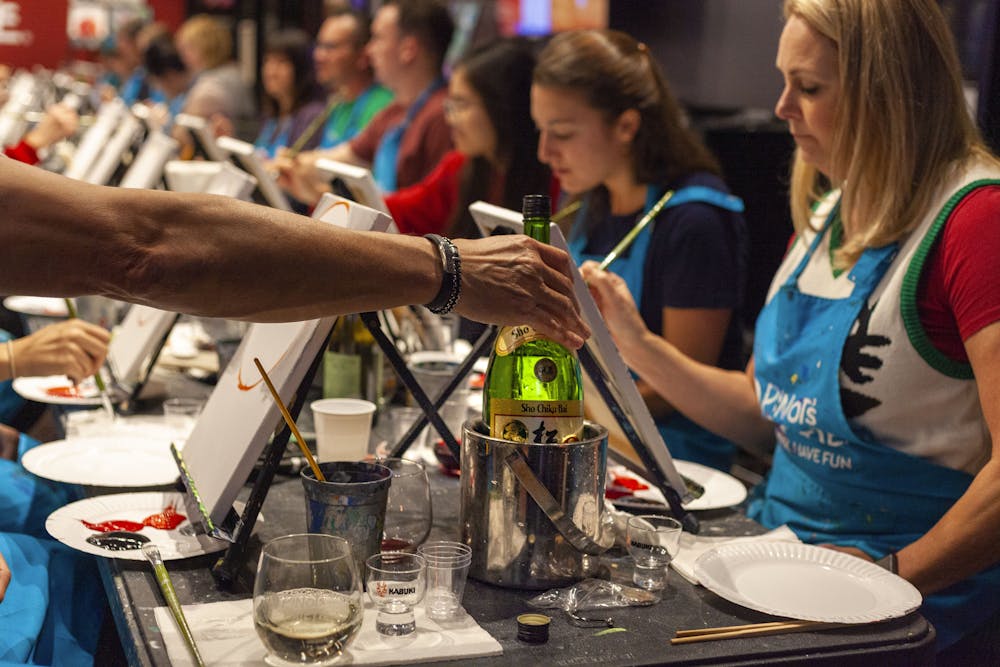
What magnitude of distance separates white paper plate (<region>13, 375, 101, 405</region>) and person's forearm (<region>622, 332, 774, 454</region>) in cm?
105

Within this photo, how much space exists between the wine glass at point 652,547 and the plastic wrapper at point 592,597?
0.07 feet

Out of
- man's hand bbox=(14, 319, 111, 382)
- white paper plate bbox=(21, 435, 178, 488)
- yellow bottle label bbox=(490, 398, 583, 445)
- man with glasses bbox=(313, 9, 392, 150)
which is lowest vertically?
white paper plate bbox=(21, 435, 178, 488)

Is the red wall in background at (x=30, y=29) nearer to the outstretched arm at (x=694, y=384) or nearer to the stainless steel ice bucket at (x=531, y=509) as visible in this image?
the outstretched arm at (x=694, y=384)

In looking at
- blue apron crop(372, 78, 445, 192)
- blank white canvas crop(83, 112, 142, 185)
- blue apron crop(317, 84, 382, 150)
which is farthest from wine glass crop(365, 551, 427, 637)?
blue apron crop(317, 84, 382, 150)

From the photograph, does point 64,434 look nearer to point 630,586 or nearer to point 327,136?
point 630,586

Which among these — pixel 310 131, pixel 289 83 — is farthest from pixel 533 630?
pixel 289 83

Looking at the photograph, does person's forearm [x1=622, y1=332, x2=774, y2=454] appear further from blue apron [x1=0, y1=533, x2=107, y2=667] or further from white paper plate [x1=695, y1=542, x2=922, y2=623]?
blue apron [x1=0, y1=533, x2=107, y2=667]

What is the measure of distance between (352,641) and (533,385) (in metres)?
0.49

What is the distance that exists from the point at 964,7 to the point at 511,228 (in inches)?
96.9

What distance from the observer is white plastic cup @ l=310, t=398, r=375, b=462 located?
68.0 inches

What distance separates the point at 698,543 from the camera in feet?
5.01

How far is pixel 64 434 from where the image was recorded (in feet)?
6.67

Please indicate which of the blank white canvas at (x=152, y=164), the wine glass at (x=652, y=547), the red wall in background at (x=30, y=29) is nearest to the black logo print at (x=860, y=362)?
the wine glass at (x=652, y=547)

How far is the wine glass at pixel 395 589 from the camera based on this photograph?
117cm
